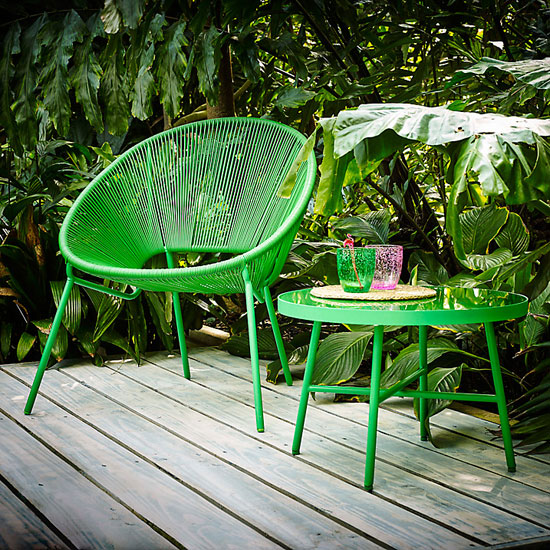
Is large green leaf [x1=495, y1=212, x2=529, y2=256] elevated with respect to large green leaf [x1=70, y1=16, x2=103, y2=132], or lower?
lower

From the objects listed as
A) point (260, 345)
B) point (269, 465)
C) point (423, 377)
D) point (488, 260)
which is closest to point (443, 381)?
point (423, 377)

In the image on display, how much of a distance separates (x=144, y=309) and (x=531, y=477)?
178cm

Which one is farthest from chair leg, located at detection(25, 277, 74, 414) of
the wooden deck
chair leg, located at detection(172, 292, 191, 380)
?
chair leg, located at detection(172, 292, 191, 380)

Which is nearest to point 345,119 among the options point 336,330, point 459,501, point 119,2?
point 459,501

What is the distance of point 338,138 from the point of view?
136 cm

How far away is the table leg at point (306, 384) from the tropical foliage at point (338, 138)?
30 cm

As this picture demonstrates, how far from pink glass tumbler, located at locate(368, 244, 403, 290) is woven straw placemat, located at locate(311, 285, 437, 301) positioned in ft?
0.08

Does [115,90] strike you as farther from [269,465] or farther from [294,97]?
[269,465]

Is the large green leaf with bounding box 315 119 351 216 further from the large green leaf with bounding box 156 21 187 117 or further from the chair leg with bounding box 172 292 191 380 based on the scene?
the chair leg with bounding box 172 292 191 380

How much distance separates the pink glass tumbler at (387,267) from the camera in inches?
67.7

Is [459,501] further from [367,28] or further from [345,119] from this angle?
[367,28]

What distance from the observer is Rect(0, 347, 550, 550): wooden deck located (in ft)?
4.38

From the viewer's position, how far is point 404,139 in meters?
1.43

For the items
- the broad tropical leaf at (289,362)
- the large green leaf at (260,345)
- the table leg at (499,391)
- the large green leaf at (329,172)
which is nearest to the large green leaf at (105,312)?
the large green leaf at (260,345)
